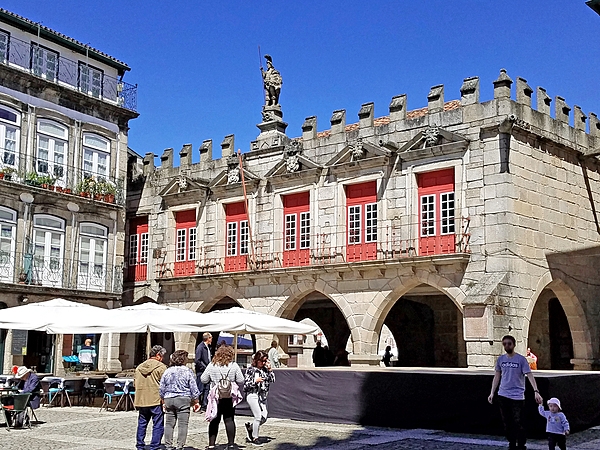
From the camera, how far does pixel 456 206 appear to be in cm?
1914

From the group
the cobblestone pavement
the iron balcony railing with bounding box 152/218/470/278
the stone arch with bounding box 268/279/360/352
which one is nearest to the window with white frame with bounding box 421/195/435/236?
the iron balcony railing with bounding box 152/218/470/278

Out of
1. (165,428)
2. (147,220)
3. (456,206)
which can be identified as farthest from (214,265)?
(165,428)

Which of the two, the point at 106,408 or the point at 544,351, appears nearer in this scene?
the point at 106,408

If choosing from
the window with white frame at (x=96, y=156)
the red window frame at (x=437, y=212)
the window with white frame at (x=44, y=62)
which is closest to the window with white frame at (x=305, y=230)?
the red window frame at (x=437, y=212)

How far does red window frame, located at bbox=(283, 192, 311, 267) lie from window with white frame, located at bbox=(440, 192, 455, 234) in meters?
4.12

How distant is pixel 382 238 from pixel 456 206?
2217 millimetres

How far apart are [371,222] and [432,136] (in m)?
2.83

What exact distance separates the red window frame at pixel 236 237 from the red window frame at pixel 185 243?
1.32 meters

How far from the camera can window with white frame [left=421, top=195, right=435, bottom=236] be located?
1972 centimetres

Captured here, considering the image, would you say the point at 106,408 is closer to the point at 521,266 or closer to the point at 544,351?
the point at 521,266

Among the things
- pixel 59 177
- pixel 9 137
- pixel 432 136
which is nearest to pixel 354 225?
pixel 432 136

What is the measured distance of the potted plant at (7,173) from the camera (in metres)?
21.7

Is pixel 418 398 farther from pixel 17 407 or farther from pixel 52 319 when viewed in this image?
pixel 52 319

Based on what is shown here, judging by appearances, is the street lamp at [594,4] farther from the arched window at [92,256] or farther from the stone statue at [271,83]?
the arched window at [92,256]
